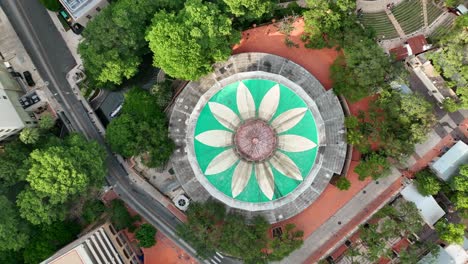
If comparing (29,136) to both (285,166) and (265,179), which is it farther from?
(285,166)

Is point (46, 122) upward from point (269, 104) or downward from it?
upward

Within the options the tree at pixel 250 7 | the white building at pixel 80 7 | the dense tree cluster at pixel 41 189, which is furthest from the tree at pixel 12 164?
the tree at pixel 250 7

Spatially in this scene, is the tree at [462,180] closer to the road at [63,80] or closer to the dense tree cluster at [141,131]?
the road at [63,80]

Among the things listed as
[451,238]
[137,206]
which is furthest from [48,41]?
[451,238]

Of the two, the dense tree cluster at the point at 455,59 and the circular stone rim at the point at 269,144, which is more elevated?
the circular stone rim at the point at 269,144

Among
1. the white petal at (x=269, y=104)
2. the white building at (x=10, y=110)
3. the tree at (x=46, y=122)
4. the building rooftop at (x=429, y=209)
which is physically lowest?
the building rooftop at (x=429, y=209)

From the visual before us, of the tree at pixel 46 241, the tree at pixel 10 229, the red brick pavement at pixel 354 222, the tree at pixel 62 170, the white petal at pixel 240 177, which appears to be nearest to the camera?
the tree at pixel 10 229

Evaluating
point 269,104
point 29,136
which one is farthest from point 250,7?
point 29,136
